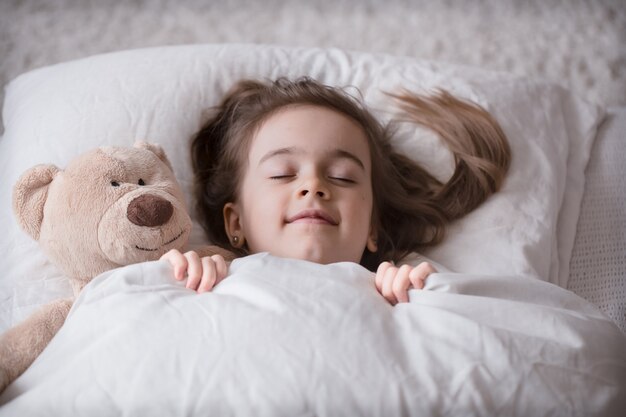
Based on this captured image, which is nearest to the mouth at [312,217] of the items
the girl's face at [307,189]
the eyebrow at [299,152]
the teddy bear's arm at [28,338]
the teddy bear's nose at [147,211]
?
the girl's face at [307,189]

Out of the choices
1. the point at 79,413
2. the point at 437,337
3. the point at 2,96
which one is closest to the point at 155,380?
the point at 79,413

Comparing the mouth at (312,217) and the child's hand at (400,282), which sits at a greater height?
the mouth at (312,217)

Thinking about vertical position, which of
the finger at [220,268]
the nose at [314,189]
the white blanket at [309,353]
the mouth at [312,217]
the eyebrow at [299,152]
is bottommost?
the white blanket at [309,353]

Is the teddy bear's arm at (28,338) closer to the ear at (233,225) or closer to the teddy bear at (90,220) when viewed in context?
the teddy bear at (90,220)

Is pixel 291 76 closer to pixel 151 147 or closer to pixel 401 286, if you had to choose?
pixel 151 147

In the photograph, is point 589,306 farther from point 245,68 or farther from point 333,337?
point 245,68

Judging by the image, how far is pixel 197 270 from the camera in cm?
93

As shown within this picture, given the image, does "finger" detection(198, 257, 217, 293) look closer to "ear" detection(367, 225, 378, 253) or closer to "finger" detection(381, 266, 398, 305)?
"finger" detection(381, 266, 398, 305)

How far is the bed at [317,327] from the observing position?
2.52 ft

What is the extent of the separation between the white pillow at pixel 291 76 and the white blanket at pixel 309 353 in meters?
0.30

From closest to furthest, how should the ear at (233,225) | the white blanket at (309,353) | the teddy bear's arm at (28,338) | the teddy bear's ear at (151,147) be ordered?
the white blanket at (309,353)
the teddy bear's arm at (28,338)
the teddy bear's ear at (151,147)
the ear at (233,225)

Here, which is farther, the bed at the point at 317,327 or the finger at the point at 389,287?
the finger at the point at 389,287

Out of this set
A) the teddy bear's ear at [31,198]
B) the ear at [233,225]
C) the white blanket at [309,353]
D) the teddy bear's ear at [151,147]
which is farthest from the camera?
the ear at [233,225]

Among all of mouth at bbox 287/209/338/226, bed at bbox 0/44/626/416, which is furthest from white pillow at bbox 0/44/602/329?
mouth at bbox 287/209/338/226
